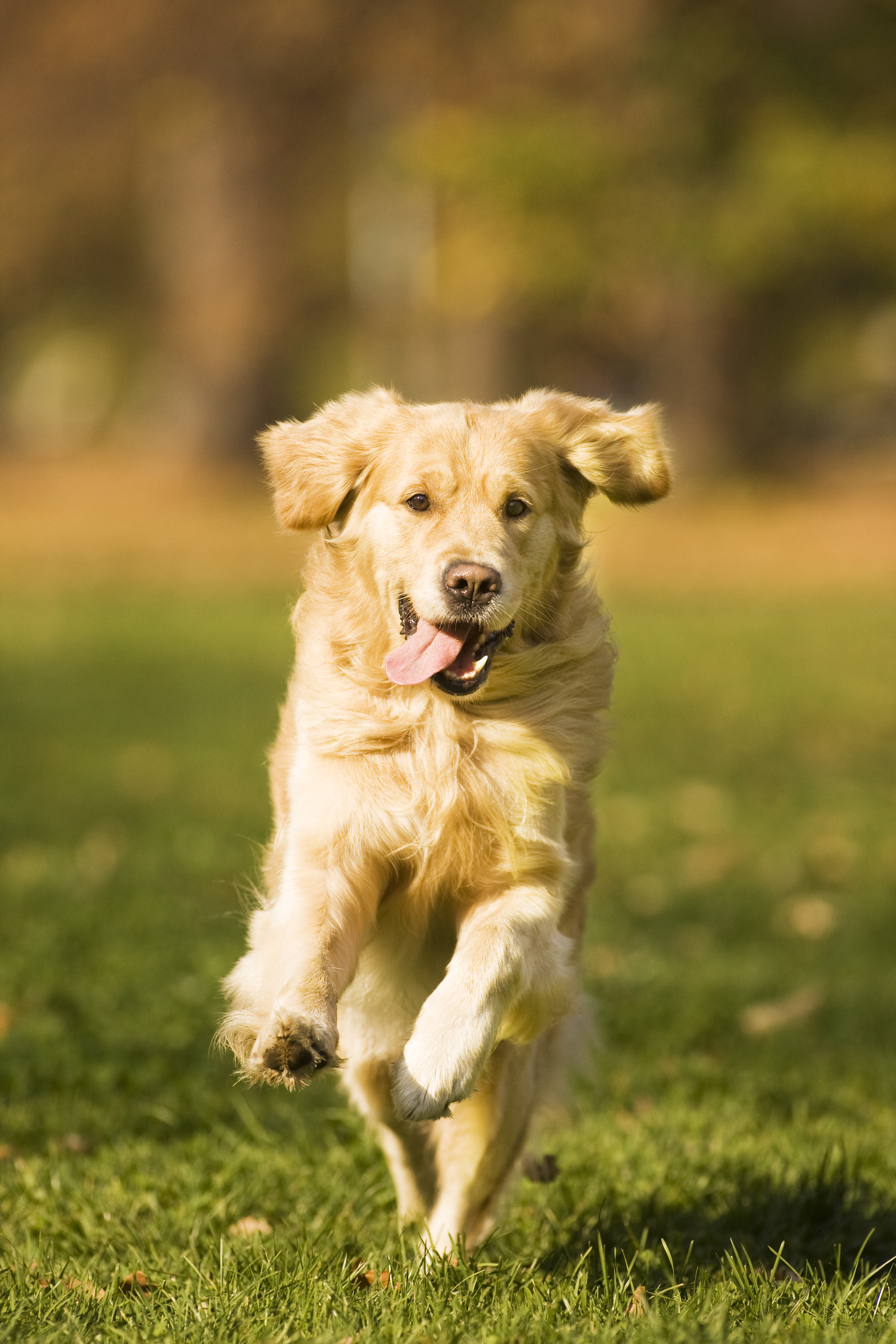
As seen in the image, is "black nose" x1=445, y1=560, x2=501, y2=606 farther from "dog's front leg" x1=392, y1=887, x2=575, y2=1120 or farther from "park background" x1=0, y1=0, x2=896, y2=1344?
"park background" x1=0, y1=0, x2=896, y2=1344

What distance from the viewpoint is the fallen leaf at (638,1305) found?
3143 mm

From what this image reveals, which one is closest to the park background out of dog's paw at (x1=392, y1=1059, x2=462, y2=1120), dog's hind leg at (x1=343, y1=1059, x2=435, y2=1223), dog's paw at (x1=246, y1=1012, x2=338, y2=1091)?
dog's hind leg at (x1=343, y1=1059, x2=435, y2=1223)

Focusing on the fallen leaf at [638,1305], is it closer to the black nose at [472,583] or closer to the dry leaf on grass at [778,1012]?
the black nose at [472,583]

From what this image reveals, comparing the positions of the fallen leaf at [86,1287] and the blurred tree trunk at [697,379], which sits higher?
the blurred tree trunk at [697,379]

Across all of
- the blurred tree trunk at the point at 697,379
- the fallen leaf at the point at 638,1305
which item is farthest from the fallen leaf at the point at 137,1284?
the blurred tree trunk at the point at 697,379

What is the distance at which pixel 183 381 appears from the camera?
84.1 ft

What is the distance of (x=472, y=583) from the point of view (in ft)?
11.1

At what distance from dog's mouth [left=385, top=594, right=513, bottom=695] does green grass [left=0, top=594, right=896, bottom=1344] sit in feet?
4.04

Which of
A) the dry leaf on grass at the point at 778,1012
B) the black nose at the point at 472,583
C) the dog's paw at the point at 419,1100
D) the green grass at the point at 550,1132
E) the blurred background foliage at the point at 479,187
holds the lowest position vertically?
the dry leaf on grass at the point at 778,1012

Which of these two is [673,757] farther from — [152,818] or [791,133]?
[791,133]

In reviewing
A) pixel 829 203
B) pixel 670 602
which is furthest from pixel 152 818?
pixel 829 203

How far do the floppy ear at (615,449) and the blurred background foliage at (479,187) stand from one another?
16.4 m

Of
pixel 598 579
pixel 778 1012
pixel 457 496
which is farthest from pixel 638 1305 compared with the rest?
pixel 598 579

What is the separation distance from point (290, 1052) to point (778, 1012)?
123 inches
